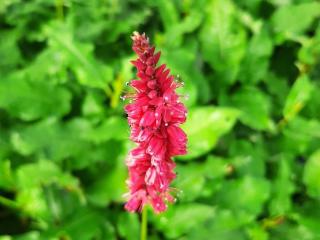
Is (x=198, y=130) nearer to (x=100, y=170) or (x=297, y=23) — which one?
(x=100, y=170)

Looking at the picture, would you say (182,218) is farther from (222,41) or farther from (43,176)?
(222,41)

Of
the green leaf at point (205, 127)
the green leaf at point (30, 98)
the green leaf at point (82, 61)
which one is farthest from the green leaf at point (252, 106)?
the green leaf at point (30, 98)

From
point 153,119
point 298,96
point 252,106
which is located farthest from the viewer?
point 252,106

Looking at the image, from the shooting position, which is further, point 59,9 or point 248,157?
point 59,9

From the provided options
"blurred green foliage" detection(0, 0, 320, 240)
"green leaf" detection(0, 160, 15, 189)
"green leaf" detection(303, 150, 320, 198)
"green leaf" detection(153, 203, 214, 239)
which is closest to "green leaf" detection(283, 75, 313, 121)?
"blurred green foliage" detection(0, 0, 320, 240)

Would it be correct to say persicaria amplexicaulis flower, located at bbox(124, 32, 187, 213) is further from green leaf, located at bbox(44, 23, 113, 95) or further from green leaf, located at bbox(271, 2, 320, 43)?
green leaf, located at bbox(271, 2, 320, 43)

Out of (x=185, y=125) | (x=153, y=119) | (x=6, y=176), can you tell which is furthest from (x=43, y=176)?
(x=153, y=119)

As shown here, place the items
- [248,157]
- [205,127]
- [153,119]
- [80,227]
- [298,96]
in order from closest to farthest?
[153,119] → [80,227] → [205,127] → [248,157] → [298,96]
